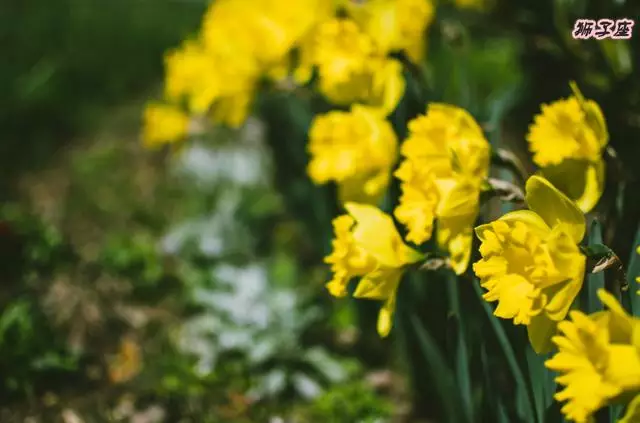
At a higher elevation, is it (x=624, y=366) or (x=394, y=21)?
(x=394, y=21)

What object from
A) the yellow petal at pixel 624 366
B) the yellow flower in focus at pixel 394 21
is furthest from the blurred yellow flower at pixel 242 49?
the yellow petal at pixel 624 366

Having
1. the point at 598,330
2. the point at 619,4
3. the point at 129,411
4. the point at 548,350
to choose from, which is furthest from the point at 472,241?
the point at 129,411

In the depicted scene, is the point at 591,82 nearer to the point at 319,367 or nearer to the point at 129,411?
the point at 319,367

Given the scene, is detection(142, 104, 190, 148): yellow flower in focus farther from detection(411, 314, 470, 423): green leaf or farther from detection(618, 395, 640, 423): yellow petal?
detection(618, 395, 640, 423): yellow petal

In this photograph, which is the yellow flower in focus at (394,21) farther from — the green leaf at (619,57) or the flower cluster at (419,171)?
the green leaf at (619,57)

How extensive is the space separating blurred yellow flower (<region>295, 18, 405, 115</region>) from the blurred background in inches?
2.1

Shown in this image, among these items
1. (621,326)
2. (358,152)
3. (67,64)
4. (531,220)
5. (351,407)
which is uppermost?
(67,64)

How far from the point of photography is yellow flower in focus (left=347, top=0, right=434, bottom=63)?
4.36 feet

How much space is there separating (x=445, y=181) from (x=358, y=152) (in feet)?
0.76

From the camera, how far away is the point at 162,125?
6.08 feet

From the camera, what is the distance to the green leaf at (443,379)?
1164mm

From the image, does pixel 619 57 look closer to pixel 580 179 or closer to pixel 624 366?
pixel 580 179

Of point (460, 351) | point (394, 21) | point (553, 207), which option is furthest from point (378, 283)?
point (394, 21)

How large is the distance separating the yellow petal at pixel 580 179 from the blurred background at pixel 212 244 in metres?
0.09
